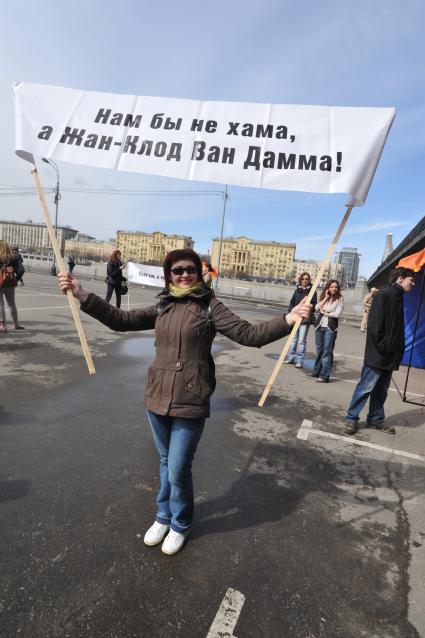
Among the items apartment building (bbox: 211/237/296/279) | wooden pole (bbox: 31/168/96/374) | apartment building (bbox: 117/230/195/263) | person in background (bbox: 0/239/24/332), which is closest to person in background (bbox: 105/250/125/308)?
person in background (bbox: 0/239/24/332)

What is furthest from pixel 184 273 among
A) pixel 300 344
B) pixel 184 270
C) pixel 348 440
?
pixel 300 344

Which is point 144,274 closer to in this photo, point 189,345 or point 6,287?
point 6,287

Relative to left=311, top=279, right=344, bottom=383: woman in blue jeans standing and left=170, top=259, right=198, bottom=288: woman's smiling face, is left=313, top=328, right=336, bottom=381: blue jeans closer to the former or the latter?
left=311, top=279, right=344, bottom=383: woman in blue jeans standing

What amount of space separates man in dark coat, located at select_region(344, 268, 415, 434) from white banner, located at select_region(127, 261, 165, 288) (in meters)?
9.09

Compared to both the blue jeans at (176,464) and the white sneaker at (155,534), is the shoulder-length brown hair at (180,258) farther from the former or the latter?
the white sneaker at (155,534)

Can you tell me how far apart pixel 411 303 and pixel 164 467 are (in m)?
9.30

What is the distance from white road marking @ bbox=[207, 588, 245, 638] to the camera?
6.10 ft

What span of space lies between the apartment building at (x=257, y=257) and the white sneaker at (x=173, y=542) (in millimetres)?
148740

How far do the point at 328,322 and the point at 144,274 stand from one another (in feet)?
26.2

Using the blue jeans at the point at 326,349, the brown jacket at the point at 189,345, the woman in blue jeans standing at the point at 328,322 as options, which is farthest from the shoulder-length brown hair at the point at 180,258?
the blue jeans at the point at 326,349

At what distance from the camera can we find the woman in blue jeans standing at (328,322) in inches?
265

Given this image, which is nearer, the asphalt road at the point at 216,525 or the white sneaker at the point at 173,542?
the asphalt road at the point at 216,525

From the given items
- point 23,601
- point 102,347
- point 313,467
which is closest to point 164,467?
point 23,601

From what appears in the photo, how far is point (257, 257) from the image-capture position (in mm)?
160125
